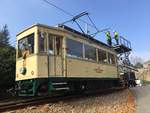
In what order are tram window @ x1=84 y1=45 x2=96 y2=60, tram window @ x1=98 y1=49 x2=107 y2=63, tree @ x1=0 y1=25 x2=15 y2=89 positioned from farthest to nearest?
1. tree @ x1=0 y1=25 x2=15 y2=89
2. tram window @ x1=98 y1=49 x2=107 y2=63
3. tram window @ x1=84 y1=45 x2=96 y2=60

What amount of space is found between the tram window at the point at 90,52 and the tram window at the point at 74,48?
62 cm

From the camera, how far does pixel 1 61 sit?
56.2 feet

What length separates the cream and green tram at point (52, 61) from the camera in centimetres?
1079

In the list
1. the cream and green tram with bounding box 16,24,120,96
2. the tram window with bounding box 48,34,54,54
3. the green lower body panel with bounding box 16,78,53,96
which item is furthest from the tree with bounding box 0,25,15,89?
the tram window with bounding box 48,34,54,54

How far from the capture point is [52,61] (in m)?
11.2

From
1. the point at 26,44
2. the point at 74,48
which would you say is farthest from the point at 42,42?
the point at 74,48

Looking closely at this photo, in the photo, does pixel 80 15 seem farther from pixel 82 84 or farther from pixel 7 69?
pixel 7 69

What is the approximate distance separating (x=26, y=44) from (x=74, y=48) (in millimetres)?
2532

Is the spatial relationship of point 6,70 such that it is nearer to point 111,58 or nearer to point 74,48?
point 74,48

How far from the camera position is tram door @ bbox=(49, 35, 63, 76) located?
11141mm

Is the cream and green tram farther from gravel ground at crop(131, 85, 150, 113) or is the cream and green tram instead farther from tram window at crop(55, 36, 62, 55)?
gravel ground at crop(131, 85, 150, 113)

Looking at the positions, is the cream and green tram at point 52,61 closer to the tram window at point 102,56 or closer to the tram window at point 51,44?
the tram window at point 51,44

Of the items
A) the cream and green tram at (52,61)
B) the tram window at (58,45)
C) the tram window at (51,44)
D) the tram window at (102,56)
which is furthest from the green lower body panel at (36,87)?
the tram window at (102,56)

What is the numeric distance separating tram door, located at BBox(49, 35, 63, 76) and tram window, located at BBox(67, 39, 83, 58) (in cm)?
63
